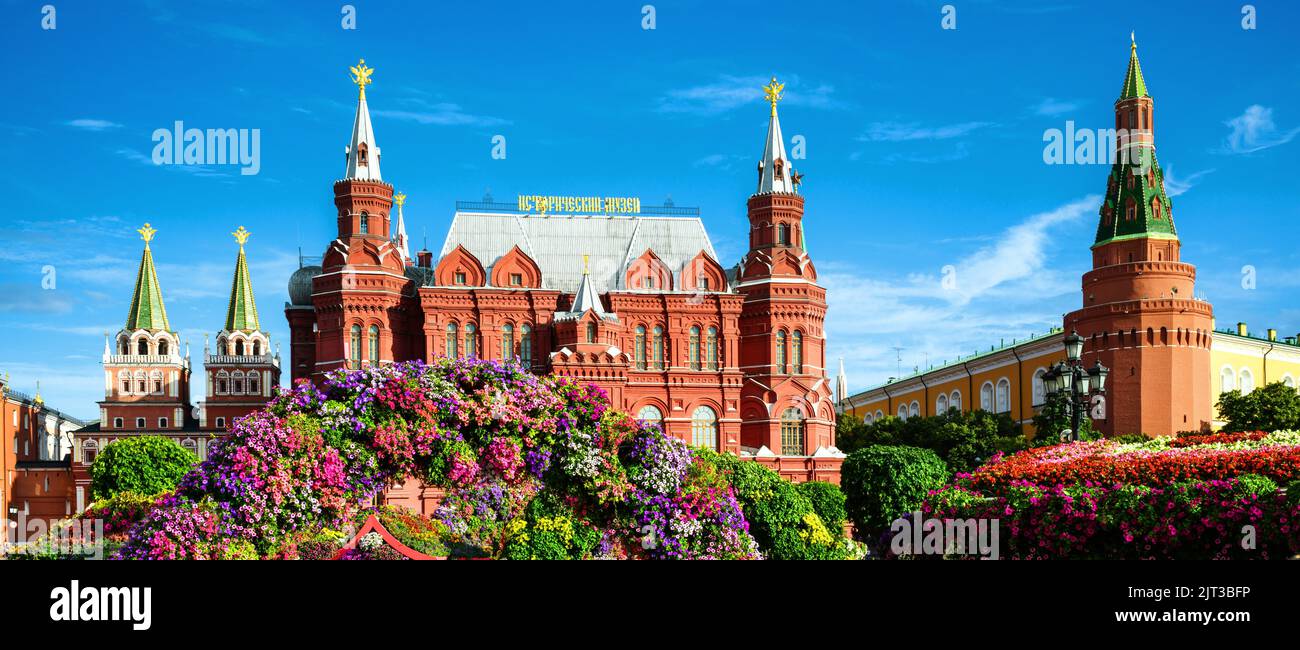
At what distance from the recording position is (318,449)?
85.0 ft

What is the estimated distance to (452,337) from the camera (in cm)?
7275

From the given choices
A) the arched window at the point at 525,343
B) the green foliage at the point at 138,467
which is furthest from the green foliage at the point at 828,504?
the green foliage at the point at 138,467

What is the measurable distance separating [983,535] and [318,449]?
12.5m

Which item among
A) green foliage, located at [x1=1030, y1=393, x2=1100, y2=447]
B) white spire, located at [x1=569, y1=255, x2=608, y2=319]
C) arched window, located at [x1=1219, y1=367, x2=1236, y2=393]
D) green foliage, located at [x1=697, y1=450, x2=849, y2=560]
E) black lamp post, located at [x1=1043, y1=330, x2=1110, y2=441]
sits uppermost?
white spire, located at [x1=569, y1=255, x2=608, y2=319]

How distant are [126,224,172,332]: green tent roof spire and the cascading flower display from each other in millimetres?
75339

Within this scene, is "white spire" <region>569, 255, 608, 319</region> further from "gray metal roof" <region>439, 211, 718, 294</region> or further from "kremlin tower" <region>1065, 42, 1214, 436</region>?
"kremlin tower" <region>1065, 42, 1214, 436</region>

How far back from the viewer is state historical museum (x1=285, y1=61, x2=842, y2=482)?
71.9m

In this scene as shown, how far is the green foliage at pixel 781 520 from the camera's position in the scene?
44312 millimetres

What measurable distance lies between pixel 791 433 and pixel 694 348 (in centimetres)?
696

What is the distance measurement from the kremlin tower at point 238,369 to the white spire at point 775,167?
124 feet

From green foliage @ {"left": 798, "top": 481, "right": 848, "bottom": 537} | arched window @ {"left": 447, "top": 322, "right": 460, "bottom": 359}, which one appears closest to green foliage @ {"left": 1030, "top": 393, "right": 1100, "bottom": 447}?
green foliage @ {"left": 798, "top": 481, "right": 848, "bottom": 537}

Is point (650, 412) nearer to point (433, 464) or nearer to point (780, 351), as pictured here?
point (780, 351)
